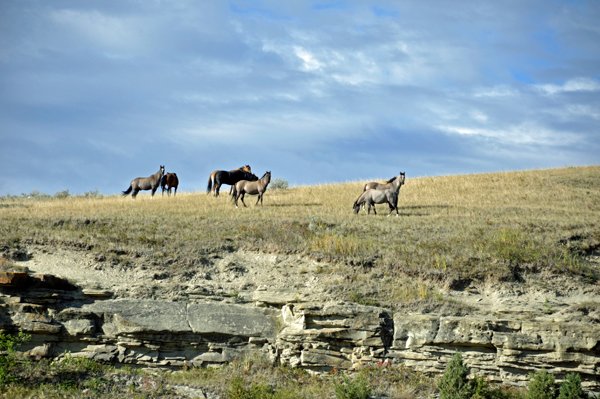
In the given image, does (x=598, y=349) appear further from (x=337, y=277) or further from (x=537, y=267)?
(x=337, y=277)

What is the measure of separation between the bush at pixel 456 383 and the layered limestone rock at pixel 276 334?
3.26 ft

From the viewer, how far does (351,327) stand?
43.0 ft

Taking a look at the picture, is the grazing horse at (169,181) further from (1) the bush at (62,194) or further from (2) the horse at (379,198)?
(2) the horse at (379,198)

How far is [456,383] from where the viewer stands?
1138 cm

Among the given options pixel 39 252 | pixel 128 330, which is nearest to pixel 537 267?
pixel 128 330

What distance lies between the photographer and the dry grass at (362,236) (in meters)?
15.8

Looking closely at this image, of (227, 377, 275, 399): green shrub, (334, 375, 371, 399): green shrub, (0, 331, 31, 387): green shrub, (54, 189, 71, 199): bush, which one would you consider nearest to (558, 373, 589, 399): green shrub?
(334, 375, 371, 399): green shrub

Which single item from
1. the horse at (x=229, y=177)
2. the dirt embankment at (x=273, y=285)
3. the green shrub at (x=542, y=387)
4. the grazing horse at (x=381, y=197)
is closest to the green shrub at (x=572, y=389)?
the green shrub at (x=542, y=387)

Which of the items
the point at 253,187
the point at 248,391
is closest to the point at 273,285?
the point at 248,391

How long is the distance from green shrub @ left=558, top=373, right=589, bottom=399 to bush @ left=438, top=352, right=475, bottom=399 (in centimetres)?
196

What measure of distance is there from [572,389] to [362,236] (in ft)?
31.1

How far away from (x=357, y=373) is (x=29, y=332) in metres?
8.94

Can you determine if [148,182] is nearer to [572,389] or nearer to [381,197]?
[381,197]

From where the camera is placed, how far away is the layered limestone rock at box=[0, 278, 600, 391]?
12.3m
